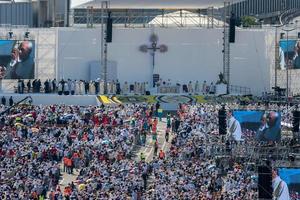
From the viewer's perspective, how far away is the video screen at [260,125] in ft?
206

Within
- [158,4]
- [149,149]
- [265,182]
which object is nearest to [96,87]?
[158,4]

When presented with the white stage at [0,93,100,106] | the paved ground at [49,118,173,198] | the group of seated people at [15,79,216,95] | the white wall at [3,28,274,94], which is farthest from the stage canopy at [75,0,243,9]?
the paved ground at [49,118,173,198]

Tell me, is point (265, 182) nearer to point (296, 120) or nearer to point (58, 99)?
point (296, 120)

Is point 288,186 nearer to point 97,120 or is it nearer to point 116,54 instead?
point 97,120

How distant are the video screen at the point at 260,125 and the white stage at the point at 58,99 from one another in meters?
14.6

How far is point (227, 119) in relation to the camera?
6575 cm

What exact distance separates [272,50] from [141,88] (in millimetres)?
7851

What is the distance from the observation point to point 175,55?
8281 centimetres

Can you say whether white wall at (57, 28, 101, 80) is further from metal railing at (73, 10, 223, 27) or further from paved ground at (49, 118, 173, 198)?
paved ground at (49, 118, 173, 198)

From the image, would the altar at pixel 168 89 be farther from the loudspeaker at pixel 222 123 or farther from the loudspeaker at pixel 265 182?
the loudspeaker at pixel 265 182

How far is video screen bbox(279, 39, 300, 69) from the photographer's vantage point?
8119cm

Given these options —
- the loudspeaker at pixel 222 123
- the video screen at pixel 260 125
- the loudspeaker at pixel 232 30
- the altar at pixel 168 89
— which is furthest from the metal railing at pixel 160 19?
the video screen at pixel 260 125

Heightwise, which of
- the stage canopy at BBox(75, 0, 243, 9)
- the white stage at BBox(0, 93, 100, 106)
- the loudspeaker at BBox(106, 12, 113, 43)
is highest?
the stage canopy at BBox(75, 0, 243, 9)

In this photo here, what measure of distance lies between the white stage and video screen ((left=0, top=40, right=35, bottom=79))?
5.64ft
